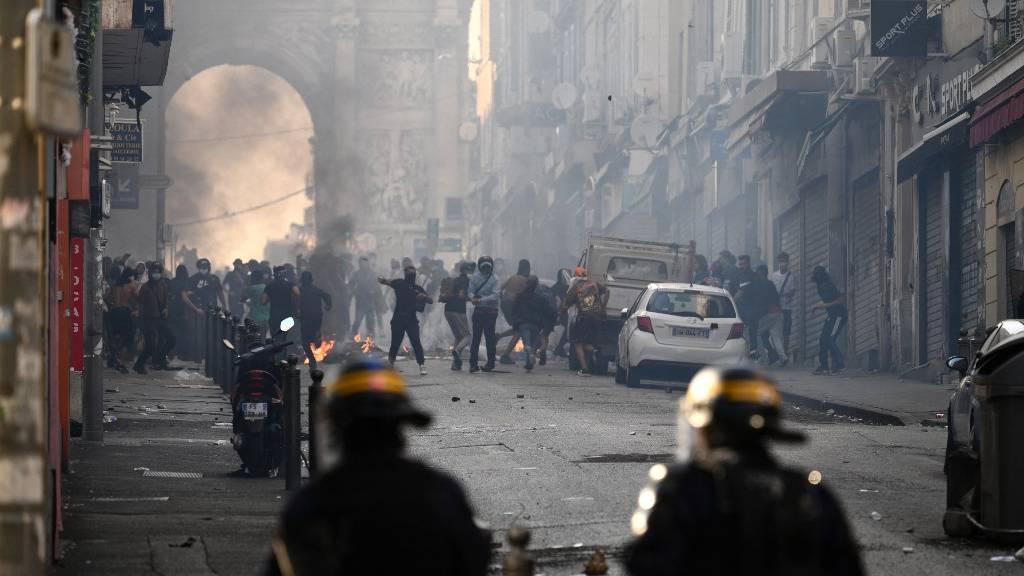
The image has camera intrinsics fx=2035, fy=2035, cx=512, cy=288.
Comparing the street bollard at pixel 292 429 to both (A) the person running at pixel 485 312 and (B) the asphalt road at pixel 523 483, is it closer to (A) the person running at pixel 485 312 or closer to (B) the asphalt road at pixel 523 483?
(B) the asphalt road at pixel 523 483

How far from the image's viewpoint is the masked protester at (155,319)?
29.4 meters

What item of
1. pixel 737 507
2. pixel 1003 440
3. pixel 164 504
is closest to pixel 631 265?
pixel 164 504

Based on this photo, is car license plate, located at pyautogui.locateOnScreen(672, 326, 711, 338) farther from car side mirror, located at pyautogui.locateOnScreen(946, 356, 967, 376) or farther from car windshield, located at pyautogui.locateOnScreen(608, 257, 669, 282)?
car side mirror, located at pyautogui.locateOnScreen(946, 356, 967, 376)

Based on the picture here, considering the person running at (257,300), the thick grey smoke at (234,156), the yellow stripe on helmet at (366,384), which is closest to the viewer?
the yellow stripe on helmet at (366,384)

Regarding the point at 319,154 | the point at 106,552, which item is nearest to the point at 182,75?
the point at 319,154

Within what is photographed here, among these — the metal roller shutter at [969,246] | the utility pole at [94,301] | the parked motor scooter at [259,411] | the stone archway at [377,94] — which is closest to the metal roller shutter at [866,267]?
the metal roller shutter at [969,246]

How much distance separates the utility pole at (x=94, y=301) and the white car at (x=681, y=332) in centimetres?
667

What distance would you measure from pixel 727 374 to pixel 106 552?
5999 mm

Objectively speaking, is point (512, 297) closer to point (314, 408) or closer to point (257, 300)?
point (257, 300)

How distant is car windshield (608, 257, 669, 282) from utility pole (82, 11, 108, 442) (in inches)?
386

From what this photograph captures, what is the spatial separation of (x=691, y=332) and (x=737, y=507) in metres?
20.3

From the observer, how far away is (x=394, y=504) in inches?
158

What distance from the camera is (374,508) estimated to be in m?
4.00

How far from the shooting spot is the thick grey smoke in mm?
110938
